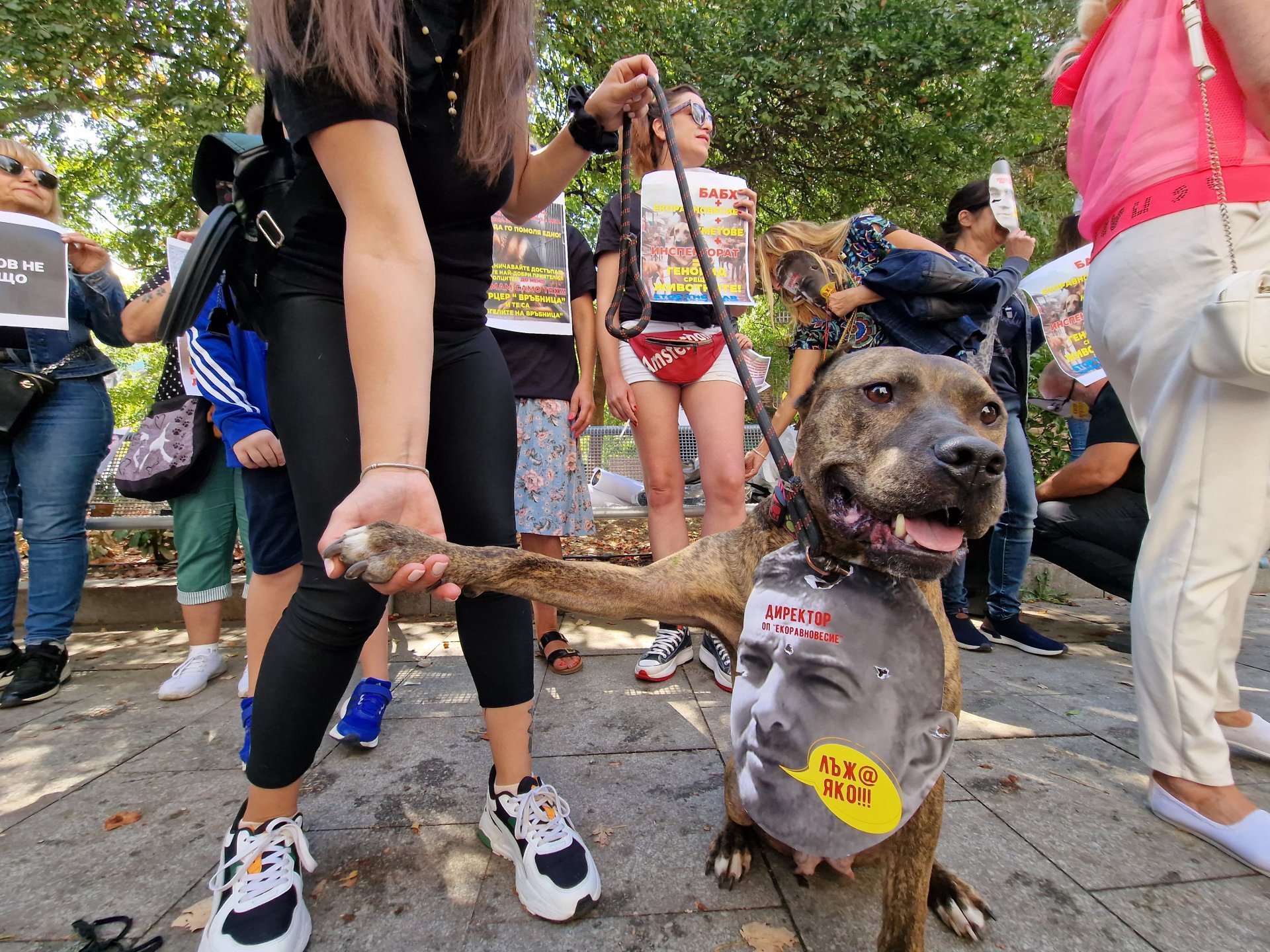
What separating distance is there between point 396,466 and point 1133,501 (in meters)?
4.35

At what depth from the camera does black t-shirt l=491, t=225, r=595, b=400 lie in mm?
3953

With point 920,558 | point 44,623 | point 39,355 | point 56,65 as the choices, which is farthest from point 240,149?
point 56,65

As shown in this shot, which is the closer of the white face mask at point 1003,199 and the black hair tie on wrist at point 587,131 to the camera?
the black hair tie on wrist at point 587,131

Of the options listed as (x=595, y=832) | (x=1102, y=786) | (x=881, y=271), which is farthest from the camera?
(x=881, y=271)

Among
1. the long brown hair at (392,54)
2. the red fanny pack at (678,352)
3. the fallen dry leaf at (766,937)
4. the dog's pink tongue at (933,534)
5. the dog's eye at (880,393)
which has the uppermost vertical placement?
the long brown hair at (392,54)

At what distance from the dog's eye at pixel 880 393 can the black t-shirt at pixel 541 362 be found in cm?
249

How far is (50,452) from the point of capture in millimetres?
3643

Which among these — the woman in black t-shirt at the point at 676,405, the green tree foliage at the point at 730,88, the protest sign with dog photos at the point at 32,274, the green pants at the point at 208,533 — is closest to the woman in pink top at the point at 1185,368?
the woman in black t-shirt at the point at 676,405

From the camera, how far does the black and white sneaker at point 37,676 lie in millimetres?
3432

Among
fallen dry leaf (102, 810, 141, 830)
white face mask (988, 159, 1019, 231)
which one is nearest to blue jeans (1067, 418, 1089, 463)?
white face mask (988, 159, 1019, 231)

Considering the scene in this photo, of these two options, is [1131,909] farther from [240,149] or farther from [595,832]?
[240,149]

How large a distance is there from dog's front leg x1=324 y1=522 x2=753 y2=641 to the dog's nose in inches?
25.9

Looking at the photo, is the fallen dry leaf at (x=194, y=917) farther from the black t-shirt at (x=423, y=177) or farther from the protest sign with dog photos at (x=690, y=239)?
the protest sign with dog photos at (x=690, y=239)

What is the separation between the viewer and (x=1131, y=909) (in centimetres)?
180
